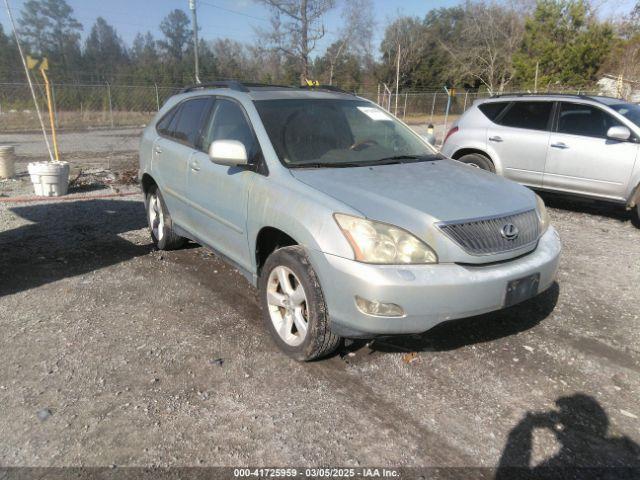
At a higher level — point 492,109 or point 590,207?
point 492,109

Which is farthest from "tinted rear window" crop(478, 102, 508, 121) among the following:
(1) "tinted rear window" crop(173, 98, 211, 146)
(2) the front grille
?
(2) the front grille

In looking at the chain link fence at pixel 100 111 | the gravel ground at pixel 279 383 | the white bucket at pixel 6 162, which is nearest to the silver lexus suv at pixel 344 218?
the gravel ground at pixel 279 383

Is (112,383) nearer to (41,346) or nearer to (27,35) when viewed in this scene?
(41,346)

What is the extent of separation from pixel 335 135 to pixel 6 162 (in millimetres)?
8197

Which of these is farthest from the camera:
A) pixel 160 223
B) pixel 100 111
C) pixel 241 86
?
pixel 100 111

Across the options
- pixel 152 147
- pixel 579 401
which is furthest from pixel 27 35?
pixel 579 401

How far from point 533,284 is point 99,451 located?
2.62 meters

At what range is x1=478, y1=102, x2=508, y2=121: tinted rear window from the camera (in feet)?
25.7

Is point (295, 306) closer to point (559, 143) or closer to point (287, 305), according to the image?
point (287, 305)

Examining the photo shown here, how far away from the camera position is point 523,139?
289 inches

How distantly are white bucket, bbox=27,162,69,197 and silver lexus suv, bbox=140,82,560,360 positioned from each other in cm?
432

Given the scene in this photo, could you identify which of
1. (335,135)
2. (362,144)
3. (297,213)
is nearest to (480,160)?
(362,144)

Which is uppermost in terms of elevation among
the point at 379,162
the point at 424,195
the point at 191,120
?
the point at 191,120

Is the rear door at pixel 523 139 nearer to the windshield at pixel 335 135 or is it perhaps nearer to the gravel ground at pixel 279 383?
the gravel ground at pixel 279 383
